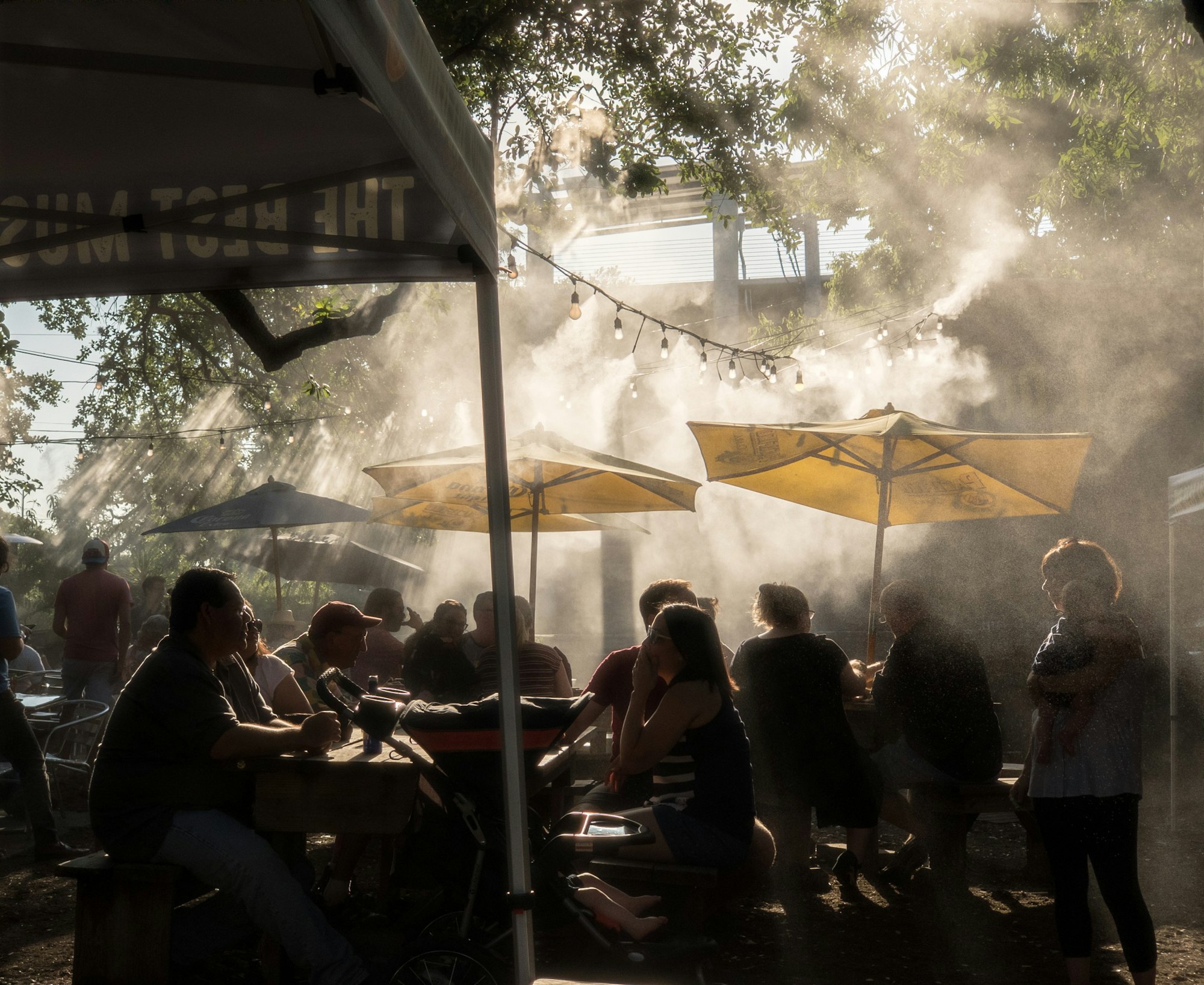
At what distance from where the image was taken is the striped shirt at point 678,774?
3.90 metres

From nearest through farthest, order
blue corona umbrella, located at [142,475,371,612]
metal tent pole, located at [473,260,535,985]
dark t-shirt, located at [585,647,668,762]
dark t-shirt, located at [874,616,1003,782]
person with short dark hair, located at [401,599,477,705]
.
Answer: metal tent pole, located at [473,260,535,985], dark t-shirt, located at [585,647,668,762], dark t-shirt, located at [874,616,1003,782], person with short dark hair, located at [401,599,477,705], blue corona umbrella, located at [142,475,371,612]

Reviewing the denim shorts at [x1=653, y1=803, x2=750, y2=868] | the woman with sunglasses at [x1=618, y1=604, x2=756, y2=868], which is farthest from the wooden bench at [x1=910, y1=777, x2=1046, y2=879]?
the denim shorts at [x1=653, y1=803, x2=750, y2=868]

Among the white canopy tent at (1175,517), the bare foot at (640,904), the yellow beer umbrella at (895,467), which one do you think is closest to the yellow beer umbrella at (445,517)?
the yellow beer umbrella at (895,467)

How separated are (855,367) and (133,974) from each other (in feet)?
42.2

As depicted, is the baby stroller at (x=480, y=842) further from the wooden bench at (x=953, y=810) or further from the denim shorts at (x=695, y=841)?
the wooden bench at (x=953, y=810)

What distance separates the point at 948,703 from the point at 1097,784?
1788 mm

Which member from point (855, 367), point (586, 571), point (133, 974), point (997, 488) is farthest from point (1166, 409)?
point (586, 571)

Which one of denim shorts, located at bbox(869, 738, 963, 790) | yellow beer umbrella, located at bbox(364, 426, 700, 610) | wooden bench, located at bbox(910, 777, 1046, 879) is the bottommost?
wooden bench, located at bbox(910, 777, 1046, 879)

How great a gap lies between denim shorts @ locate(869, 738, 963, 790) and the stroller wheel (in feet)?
9.71

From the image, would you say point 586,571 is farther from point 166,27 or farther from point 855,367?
point 166,27

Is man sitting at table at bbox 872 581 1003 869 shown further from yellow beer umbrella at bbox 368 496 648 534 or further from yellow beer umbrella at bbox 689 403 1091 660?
yellow beer umbrella at bbox 368 496 648 534

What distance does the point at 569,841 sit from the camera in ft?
10.3

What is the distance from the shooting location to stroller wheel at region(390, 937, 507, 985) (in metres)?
3.15

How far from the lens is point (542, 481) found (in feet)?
26.4
